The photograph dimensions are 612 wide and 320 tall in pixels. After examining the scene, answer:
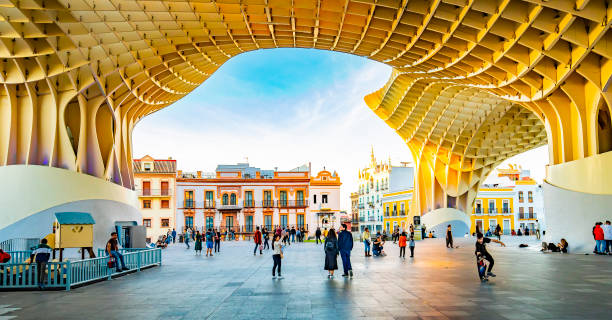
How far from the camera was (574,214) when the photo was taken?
2578cm

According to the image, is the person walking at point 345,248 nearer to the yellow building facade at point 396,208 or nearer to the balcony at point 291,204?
the balcony at point 291,204

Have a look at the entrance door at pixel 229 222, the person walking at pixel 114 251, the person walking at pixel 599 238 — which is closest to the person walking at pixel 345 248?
the person walking at pixel 114 251

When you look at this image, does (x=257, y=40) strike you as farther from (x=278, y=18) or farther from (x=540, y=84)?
(x=540, y=84)

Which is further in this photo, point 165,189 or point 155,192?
point 165,189

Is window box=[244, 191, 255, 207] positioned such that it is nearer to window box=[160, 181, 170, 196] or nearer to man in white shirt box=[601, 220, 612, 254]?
window box=[160, 181, 170, 196]

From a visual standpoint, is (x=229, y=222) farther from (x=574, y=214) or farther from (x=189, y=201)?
(x=574, y=214)

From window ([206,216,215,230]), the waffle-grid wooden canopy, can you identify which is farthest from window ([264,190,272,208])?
the waffle-grid wooden canopy

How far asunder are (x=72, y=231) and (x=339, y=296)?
9.54m

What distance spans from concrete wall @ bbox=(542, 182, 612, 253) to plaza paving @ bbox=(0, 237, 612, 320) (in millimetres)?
7467

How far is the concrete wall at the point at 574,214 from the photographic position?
24.1 m

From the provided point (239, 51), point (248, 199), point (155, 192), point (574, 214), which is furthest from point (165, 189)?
point (574, 214)

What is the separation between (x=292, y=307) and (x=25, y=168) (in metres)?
19.3

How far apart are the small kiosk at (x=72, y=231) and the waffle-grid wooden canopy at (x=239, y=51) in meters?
8.61

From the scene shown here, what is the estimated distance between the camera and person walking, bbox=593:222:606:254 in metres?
22.9
